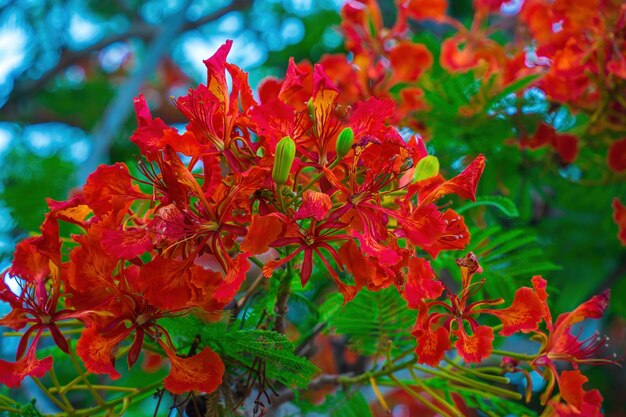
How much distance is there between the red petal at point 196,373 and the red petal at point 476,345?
0.90ft

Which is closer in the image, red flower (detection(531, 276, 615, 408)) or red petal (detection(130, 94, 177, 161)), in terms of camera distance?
red petal (detection(130, 94, 177, 161))

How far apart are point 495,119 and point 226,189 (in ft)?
2.78

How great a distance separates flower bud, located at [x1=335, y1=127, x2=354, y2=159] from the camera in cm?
83

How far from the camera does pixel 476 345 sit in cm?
88

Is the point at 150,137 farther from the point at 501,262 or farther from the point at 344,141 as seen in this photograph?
the point at 501,262

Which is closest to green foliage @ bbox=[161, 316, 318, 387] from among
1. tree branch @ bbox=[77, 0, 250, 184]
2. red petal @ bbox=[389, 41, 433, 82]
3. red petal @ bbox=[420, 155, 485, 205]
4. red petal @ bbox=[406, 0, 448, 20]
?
red petal @ bbox=[420, 155, 485, 205]

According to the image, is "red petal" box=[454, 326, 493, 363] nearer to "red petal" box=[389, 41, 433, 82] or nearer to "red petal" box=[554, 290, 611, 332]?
"red petal" box=[554, 290, 611, 332]

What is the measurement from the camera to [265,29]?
315 cm

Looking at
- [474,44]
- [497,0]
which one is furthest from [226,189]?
[497,0]

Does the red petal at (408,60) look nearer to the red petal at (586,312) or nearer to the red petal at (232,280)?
the red petal at (586,312)

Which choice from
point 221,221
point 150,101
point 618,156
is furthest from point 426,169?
point 150,101

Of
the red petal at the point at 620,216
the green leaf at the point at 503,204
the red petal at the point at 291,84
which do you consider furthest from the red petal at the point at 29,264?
the red petal at the point at 620,216

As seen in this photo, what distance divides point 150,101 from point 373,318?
9.56 feet

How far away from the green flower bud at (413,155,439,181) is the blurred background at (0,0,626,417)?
40 cm
